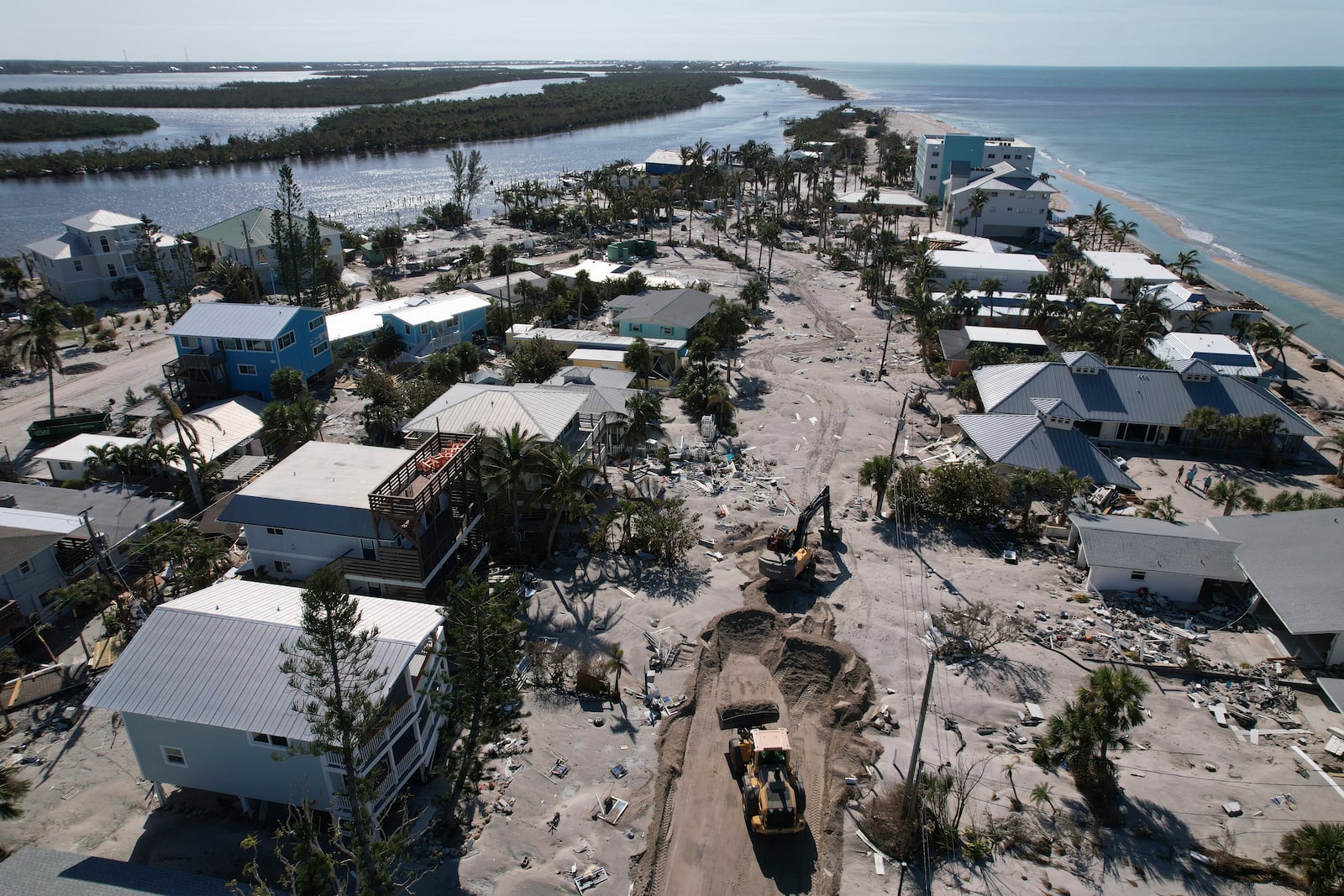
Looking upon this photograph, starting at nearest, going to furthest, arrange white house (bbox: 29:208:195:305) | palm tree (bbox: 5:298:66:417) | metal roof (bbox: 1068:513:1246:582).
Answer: metal roof (bbox: 1068:513:1246:582) < palm tree (bbox: 5:298:66:417) < white house (bbox: 29:208:195:305)

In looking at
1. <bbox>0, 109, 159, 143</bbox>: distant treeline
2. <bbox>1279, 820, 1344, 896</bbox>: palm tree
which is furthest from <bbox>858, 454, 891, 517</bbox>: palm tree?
<bbox>0, 109, 159, 143</bbox>: distant treeline

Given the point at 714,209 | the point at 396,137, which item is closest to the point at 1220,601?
the point at 714,209

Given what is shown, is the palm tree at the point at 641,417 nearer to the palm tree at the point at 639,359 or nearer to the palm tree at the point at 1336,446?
the palm tree at the point at 639,359

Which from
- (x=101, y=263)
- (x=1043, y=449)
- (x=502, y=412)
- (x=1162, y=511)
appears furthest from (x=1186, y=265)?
(x=101, y=263)

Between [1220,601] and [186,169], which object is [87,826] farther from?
[186,169]

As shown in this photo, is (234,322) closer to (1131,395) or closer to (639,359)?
(639,359)

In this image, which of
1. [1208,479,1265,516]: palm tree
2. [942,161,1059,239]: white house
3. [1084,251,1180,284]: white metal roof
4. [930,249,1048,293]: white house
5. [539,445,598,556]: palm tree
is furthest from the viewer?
[942,161,1059,239]: white house

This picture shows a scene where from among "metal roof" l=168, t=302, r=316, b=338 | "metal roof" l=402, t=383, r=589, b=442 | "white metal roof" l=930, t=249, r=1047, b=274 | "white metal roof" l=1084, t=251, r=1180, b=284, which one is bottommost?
"white metal roof" l=1084, t=251, r=1180, b=284

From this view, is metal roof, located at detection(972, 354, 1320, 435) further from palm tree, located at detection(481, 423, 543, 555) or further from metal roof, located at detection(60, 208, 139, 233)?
metal roof, located at detection(60, 208, 139, 233)
